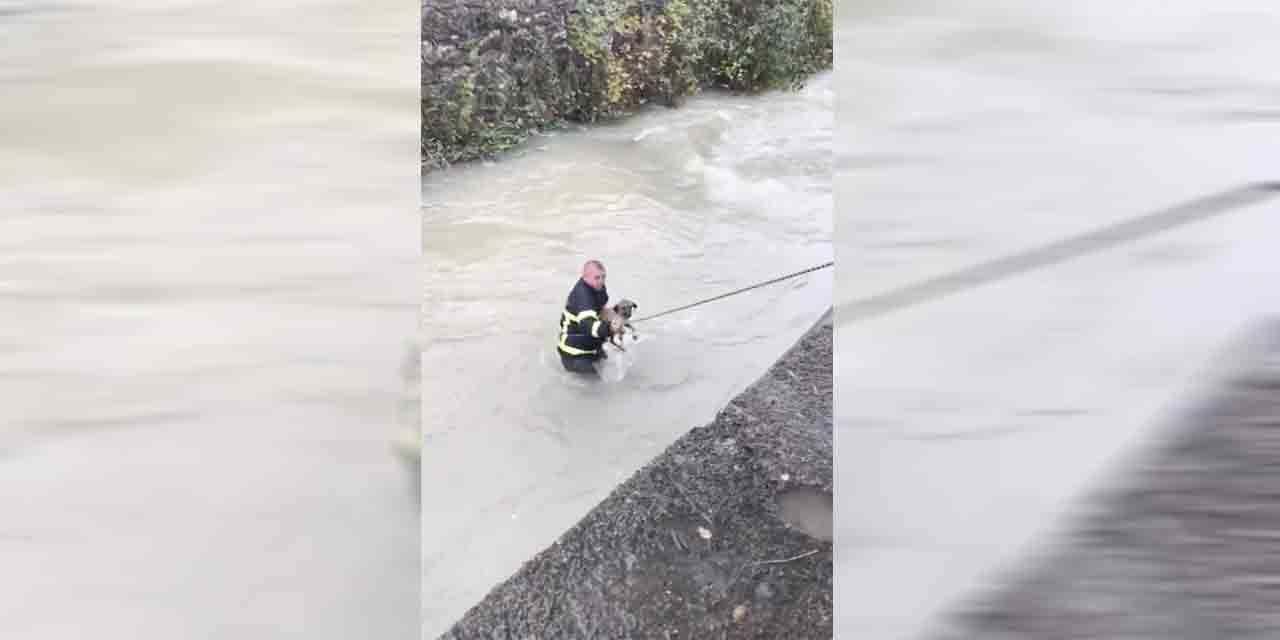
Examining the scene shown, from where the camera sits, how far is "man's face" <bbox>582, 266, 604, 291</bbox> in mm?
2199

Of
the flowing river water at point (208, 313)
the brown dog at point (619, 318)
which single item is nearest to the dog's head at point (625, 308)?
the brown dog at point (619, 318)

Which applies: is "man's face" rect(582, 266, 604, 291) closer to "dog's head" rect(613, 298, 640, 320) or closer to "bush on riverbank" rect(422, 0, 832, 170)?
"dog's head" rect(613, 298, 640, 320)

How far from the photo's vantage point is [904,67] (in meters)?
1.97

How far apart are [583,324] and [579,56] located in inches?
29.9

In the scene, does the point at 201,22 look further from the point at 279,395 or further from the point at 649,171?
the point at 649,171

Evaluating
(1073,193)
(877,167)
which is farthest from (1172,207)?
(877,167)

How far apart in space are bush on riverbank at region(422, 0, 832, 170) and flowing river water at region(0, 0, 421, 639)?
12 centimetres

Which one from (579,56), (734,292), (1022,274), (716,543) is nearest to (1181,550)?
(1022,274)

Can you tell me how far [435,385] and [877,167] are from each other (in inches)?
49.1

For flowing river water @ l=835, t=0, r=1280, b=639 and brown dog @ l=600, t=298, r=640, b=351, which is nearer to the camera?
flowing river water @ l=835, t=0, r=1280, b=639

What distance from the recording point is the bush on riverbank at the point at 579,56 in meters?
2.24

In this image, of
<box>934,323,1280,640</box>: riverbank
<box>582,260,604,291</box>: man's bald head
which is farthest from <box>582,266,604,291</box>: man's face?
<box>934,323,1280,640</box>: riverbank

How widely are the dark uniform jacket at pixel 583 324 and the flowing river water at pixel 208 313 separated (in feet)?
1.32

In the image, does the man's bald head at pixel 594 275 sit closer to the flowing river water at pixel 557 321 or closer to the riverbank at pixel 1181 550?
the flowing river water at pixel 557 321
